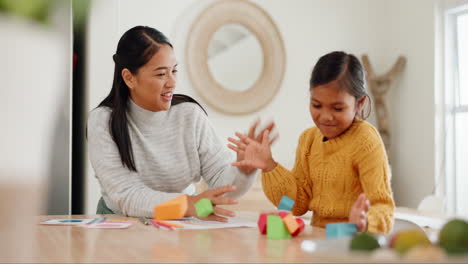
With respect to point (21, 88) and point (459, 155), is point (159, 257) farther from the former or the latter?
point (459, 155)

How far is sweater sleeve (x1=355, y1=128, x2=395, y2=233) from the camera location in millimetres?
1035

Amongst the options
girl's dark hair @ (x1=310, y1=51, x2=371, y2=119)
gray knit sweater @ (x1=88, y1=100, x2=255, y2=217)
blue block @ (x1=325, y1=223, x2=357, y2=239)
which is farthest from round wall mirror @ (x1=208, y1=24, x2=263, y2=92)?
blue block @ (x1=325, y1=223, x2=357, y2=239)

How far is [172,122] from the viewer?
174 cm

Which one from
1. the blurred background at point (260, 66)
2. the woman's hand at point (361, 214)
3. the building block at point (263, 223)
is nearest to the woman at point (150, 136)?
the building block at point (263, 223)

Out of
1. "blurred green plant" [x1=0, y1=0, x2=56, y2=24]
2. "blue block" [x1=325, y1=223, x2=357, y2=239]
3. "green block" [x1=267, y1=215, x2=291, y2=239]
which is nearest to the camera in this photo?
"blue block" [x1=325, y1=223, x2=357, y2=239]

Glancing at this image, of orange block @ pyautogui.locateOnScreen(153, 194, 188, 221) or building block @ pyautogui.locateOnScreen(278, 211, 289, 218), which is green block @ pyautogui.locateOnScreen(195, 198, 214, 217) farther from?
building block @ pyautogui.locateOnScreen(278, 211, 289, 218)

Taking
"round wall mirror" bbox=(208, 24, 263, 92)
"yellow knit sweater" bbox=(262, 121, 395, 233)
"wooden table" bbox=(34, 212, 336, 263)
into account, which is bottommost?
"wooden table" bbox=(34, 212, 336, 263)

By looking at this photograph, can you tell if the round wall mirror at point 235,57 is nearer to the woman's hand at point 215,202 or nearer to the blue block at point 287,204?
the woman's hand at point 215,202

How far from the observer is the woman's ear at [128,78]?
5.46 feet

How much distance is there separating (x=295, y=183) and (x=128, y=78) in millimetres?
706

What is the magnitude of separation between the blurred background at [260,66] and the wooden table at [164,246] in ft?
4.27

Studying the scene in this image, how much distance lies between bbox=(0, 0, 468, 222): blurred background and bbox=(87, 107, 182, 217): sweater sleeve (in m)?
0.93

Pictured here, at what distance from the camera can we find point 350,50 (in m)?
4.33

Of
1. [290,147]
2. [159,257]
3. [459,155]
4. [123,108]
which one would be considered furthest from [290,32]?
[159,257]
